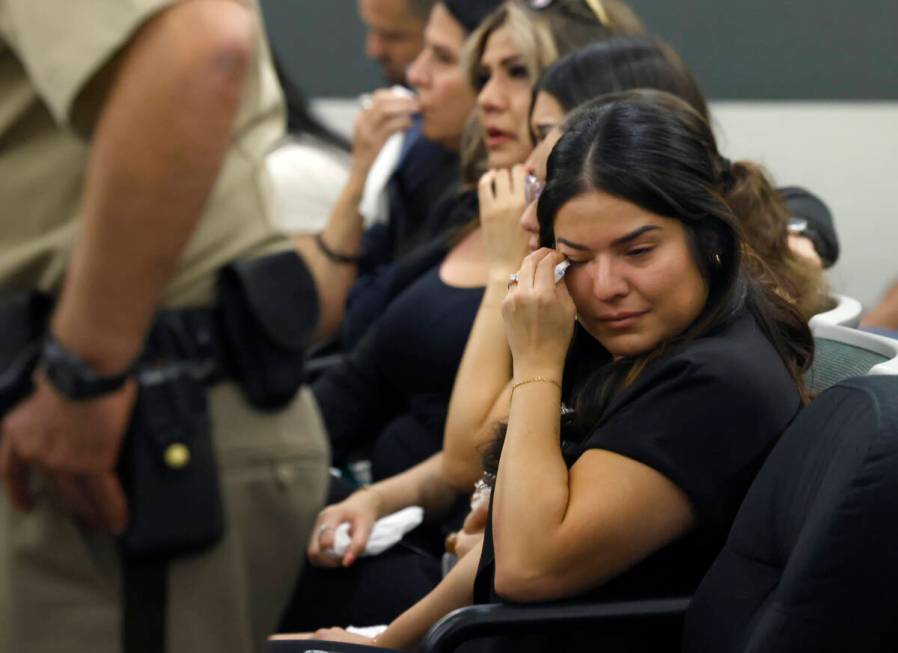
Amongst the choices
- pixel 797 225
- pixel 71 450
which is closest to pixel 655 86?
pixel 797 225

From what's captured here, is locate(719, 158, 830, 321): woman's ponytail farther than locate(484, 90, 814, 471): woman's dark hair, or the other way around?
locate(719, 158, 830, 321): woman's ponytail

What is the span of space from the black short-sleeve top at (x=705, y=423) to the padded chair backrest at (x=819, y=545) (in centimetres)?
4

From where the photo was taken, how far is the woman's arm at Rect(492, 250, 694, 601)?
4.85ft

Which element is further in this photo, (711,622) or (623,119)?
(623,119)

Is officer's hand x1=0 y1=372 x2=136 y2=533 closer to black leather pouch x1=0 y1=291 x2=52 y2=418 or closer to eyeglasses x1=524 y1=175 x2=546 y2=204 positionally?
black leather pouch x1=0 y1=291 x2=52 y2=418

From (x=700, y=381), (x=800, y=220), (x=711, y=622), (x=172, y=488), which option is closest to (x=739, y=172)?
(x=800, y=220)

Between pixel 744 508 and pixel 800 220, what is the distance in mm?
1128

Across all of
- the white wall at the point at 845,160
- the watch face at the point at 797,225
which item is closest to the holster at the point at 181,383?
the watch face at the point at 797,225

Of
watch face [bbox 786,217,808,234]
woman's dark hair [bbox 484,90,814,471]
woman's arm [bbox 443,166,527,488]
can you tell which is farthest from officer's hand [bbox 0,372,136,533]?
watch face [bbox 786,217,808,234]

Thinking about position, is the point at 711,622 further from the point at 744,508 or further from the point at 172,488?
the point at 172,488

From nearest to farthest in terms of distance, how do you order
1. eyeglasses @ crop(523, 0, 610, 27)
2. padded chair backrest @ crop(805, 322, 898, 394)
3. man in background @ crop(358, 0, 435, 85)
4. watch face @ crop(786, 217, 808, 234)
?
padded chair backrest @ crop(805, 322, 898, 394) < watch face @ crop(786, 217, 808, 234) < eyeglasses @ crop(523, 0, 610, 27) < man in background @ crop(358, 0, 435, 85)

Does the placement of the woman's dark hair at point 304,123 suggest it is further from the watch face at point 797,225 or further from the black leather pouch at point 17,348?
the black leather pouch at point 17,348

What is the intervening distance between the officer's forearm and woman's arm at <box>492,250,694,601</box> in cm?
58

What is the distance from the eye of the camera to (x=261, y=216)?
47.4 inches
